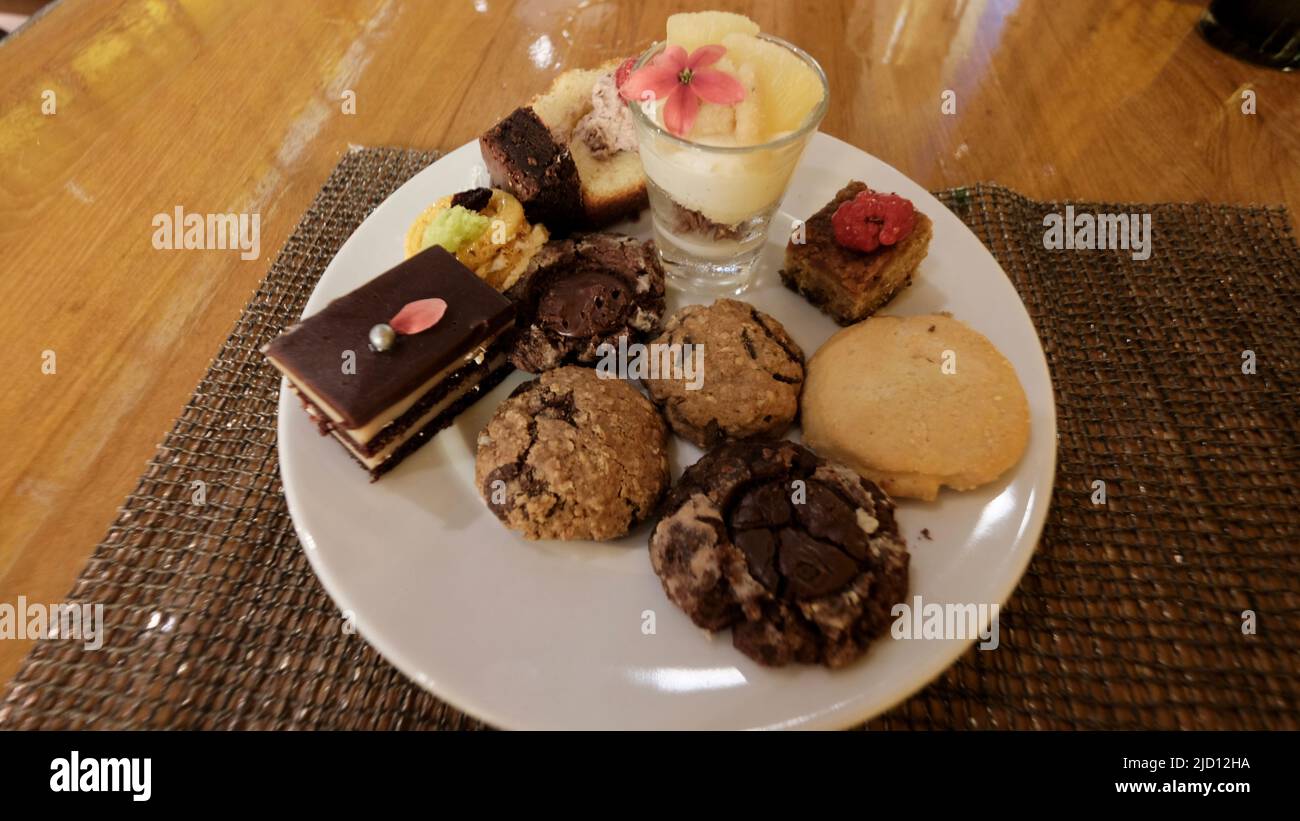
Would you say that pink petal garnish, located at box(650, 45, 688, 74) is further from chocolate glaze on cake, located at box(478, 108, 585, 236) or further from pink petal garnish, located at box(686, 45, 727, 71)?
chocolate glaze on cake, located at box(478, 108, 585, 236)

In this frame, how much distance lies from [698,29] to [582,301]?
2.77 feet

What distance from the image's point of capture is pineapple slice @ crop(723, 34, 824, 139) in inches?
69.6

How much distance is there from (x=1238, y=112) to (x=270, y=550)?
4185 millimetres

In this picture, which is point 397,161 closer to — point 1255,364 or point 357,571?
point 357,571

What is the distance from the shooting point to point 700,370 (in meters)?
1.73

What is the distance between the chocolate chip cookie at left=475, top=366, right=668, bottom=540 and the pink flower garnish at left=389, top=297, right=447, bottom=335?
28 cm

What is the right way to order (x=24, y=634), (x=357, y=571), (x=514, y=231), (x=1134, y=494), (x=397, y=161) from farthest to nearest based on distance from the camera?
(x=397, y=161) < (x=514, y=231) < (x=1134, y=494) < (x=24, y=634) < (x=357, y=571)

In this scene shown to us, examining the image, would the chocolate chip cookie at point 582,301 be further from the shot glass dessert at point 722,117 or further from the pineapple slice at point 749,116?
the pineapple slice at point 749,116

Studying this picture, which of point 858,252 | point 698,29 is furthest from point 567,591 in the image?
A: point 698,29

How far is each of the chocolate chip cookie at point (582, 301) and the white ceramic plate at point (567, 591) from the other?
21cm

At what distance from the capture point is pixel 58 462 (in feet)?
6.03

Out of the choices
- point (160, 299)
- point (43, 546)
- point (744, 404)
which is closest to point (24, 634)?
point (43, 546)

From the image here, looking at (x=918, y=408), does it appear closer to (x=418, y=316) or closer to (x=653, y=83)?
(x=653, y=83)

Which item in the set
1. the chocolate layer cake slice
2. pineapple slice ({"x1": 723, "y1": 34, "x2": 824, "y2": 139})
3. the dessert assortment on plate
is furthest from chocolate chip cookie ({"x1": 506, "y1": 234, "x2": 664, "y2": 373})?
pineapple slice ({"x1": 723, "y1": 34, "x2": 824, "y2": 139})
